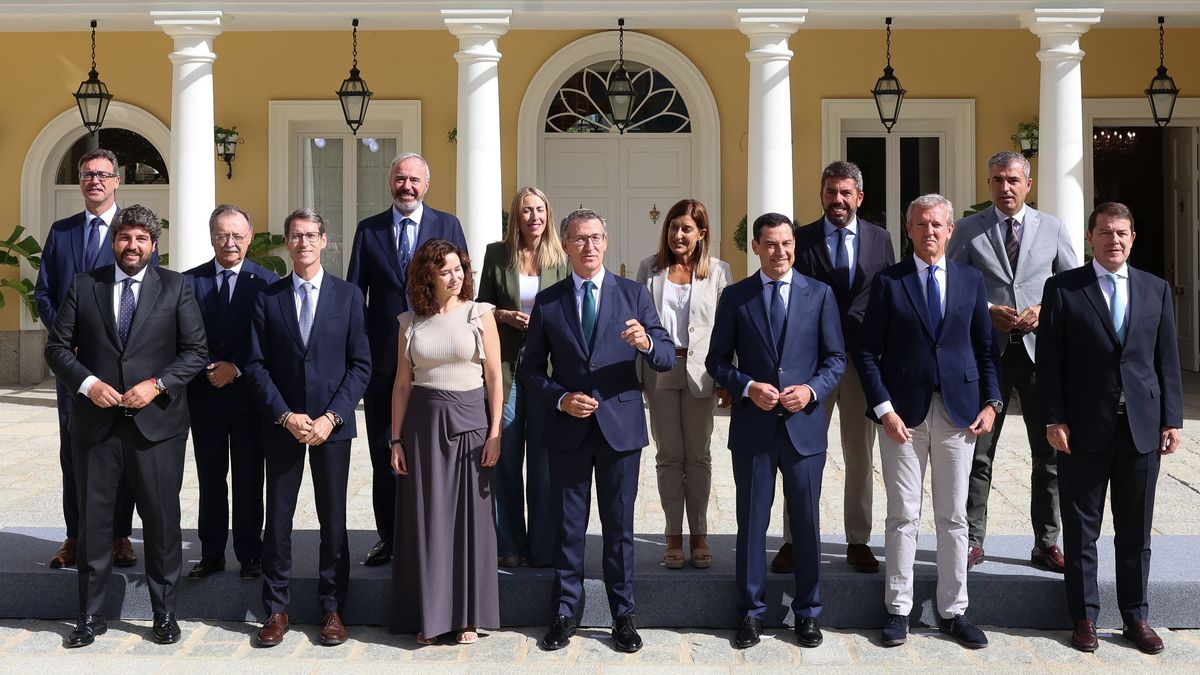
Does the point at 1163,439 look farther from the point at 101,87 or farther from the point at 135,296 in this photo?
the point at 101,87

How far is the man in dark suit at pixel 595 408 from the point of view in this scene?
5562mm

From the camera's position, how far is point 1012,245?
20.0ft

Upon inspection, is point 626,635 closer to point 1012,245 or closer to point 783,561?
point 783,561

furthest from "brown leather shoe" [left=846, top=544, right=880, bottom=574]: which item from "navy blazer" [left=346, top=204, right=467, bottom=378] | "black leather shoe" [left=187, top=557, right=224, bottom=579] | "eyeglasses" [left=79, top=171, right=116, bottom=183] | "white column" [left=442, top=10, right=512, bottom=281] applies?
"white column" [left=442, top=10, right=512, bottom=281]

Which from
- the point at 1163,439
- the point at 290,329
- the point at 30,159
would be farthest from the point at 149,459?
the point at 30,159

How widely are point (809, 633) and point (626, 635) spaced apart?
0.77 meters

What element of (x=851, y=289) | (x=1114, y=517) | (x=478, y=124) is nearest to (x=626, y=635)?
(x=851, y=289)

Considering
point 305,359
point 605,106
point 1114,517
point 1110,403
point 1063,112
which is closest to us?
point 1110,403

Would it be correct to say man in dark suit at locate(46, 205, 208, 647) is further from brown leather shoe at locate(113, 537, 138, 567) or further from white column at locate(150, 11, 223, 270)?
white column at locate(150, 11, 223, 270)

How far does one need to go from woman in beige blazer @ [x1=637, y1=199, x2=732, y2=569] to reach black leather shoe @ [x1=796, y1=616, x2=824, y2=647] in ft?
2.10

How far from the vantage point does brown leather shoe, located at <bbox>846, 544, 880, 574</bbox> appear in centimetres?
602

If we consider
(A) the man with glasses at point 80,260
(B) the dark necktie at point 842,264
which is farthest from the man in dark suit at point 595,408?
(A) the man with glasses at point 80,260

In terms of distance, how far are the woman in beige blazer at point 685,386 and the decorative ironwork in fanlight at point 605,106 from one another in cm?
947

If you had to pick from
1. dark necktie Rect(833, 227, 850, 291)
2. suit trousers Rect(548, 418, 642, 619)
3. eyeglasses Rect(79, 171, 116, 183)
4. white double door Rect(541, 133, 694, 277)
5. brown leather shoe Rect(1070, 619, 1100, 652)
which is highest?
white double door Rect(541, 133, 694, 277)
